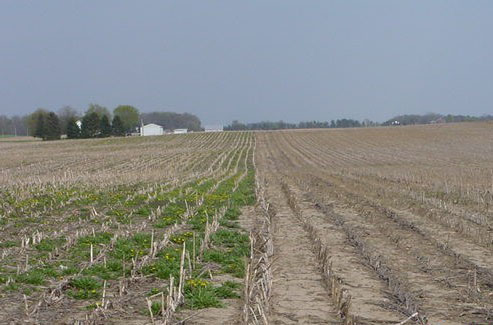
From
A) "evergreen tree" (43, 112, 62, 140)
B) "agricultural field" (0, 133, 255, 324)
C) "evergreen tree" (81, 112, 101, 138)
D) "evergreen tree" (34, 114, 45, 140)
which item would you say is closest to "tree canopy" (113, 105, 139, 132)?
"evergreen tree" (34, 114, 45, 140)

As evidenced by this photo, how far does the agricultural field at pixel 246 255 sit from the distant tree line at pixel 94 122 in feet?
272

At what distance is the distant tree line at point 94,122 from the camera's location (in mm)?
103125

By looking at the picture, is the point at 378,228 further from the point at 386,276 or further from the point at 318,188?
the point at 318,188

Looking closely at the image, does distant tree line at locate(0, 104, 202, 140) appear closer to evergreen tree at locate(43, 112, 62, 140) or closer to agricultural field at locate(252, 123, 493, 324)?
evergreen tree at locate(43, 112, 62, 140)

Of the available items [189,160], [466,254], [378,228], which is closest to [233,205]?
[378,228]

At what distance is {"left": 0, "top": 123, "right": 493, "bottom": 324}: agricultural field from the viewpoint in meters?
7.45

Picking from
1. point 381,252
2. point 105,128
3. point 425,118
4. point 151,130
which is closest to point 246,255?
point 381,252

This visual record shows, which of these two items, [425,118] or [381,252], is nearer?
[381,252]

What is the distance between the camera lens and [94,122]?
341ft

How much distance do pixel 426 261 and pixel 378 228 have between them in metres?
3.64

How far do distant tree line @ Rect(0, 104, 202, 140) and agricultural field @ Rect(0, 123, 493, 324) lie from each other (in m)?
82.8

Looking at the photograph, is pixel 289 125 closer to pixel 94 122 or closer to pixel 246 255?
pixel 94 122

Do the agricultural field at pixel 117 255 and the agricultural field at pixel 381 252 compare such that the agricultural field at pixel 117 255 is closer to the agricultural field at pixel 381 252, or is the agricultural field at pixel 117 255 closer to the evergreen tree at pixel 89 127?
the agricultural field at pixel 381 252

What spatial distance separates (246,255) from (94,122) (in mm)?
96974
